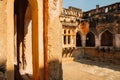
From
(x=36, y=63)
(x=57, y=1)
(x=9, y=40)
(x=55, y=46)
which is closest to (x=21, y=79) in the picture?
(x=36, y=63)

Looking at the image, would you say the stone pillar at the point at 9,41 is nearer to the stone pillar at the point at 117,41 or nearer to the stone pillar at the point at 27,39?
the stone pillar at the point at 27,39

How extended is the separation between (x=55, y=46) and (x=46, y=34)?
0.32 m

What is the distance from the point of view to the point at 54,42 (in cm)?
302

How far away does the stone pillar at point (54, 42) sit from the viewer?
2.96 m

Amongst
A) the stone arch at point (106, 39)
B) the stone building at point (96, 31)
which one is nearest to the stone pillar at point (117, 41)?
the stone building at point (96, 31)

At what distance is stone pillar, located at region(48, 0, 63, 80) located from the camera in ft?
9.71

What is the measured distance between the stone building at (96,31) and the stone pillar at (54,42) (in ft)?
32.5

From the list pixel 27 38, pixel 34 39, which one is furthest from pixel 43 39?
pixel 27 38

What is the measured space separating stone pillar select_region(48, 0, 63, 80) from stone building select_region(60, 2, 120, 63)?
391 inches

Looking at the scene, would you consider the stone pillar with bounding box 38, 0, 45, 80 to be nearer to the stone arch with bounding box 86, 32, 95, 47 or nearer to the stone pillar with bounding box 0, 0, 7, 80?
the stone pillar with bounding box 0, 0, 7, 80

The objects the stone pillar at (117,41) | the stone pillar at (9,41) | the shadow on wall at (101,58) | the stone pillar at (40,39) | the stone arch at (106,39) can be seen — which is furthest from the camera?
the stone arch at (106,39)

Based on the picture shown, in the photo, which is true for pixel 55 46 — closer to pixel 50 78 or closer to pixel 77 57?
pixel 50 78

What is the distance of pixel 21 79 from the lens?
401 cm

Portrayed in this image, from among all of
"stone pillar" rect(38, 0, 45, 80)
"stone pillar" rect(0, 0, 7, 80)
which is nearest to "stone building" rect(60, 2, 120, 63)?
"stone pillar" rect(38, 0, 45, 80)
